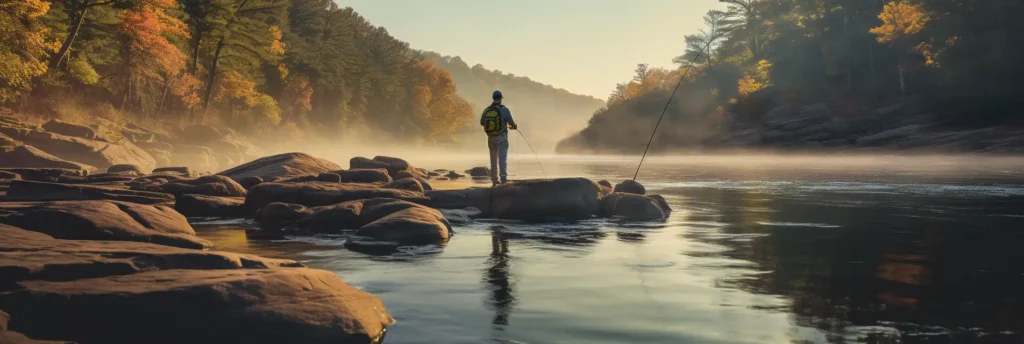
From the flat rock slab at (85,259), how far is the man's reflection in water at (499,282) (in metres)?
1.73

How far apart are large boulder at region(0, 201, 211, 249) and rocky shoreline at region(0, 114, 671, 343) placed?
2cm

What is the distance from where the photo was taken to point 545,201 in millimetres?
13305

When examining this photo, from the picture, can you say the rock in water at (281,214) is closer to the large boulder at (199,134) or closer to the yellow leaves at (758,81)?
the large boulder at (199,134)

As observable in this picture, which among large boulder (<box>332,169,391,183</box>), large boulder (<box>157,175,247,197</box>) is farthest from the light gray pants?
large boulder (<box>157,175,247,197</box>)

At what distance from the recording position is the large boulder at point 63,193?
11.9 metres

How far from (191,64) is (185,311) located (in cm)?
5414

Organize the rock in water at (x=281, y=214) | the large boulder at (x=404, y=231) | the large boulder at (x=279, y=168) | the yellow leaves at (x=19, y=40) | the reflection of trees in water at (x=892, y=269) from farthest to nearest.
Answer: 1. the yellow leaves at (x=19, y=40)
2. the large boulder at (x=279, y=168)
3. the rock in water at (x=281, y=214)
4. the large boulder at (x=404, y=231)
5. the reflection of trees in water at (x=892, y=269)

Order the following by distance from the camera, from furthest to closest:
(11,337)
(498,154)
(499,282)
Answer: (498,154) → (499,282) → (11,337)

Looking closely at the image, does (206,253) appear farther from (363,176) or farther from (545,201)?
(363,176)

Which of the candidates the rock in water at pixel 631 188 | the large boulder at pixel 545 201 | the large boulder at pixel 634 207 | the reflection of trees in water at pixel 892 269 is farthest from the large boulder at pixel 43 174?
the reflection of trees in water at pixel 892 269

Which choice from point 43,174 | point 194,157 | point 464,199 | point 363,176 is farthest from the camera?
point 194,157

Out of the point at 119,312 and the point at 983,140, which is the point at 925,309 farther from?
the point at 983,140

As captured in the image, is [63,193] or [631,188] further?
[631,188]

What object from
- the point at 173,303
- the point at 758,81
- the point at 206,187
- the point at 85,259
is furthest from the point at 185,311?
the point at 758,81
